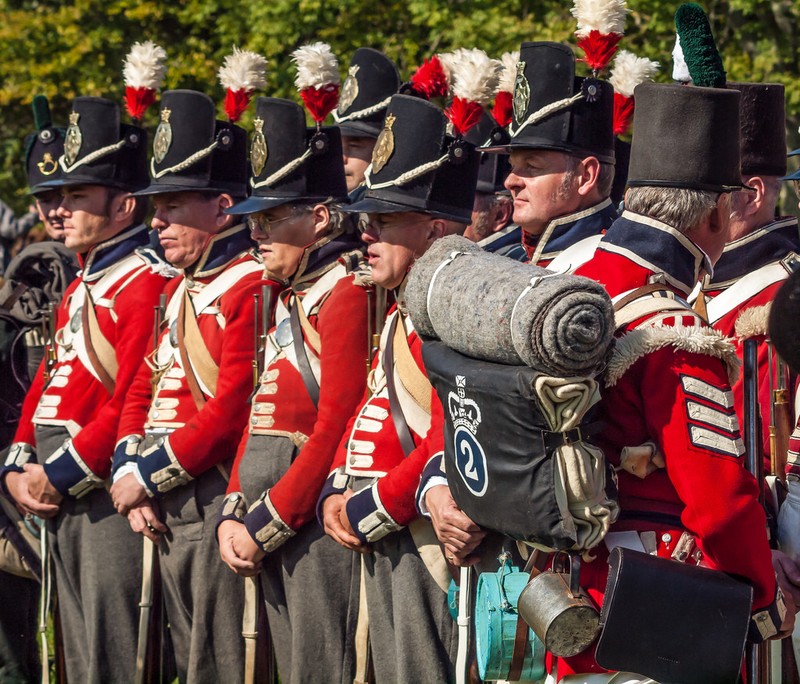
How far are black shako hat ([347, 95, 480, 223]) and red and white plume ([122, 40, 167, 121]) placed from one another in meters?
2.10

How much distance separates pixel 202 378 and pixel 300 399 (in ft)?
2.13

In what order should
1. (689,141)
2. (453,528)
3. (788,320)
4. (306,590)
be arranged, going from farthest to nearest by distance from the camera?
(306,590) → (453,528) → (689,141) → (788,320)

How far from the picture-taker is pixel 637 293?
12.4 ft

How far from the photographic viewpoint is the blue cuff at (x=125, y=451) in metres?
6.33

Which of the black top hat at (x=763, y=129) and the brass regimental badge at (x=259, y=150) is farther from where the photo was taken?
the brass regimental badge at (x=259, y=150)

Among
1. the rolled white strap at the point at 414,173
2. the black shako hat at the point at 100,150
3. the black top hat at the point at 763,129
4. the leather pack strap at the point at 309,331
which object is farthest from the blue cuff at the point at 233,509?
the black top hat at the point at 763,129

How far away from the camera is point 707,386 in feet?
11.9

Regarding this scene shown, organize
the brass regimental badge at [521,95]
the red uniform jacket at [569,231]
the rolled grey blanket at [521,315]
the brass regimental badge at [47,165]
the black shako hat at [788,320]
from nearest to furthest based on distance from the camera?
1. the black shako hat at [788,320]
2. the rolled grey blanket at [521,315]
3. the red uniform jacket at [569,231]
4. the brass regimental badge at [521,95]
5. the brass regimental badge at [47,165]

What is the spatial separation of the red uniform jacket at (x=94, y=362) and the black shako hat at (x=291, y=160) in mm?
907

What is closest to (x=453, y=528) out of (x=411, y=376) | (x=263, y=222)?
(x=411, y=376)

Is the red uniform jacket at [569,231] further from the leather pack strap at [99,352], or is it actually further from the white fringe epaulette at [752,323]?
the leather pack strap at [99,352]

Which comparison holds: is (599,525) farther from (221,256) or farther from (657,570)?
(221,256)

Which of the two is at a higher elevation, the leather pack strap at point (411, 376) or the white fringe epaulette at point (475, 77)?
the white fringe epaulette at point (475, 77)

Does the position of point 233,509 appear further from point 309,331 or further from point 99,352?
point 99,352
